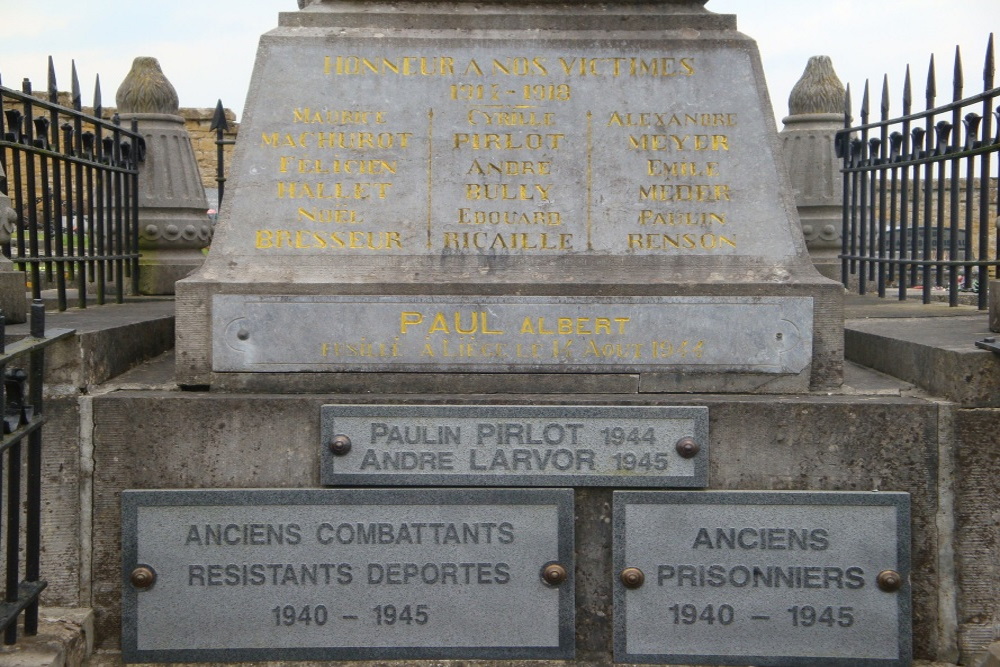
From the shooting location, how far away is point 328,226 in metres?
3.65

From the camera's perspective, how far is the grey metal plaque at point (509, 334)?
11.6 ft

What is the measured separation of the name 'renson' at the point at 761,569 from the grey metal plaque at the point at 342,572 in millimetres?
416

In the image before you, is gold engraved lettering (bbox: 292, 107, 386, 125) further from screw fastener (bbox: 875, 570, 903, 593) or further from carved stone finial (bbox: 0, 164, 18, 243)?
screw fastener (bbox: 875, 570, 903, 593)

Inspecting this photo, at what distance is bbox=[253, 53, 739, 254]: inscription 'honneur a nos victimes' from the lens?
12.0 feet

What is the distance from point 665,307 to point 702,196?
466 millimetres

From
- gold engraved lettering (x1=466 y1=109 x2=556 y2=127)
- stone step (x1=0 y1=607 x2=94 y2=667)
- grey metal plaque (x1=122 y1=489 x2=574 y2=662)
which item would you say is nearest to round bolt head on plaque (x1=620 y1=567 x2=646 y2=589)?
grey metal plaque (x1=122 y1=489 x2=574 y2=662)

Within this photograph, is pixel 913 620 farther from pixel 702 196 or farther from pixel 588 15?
pixel 588 15

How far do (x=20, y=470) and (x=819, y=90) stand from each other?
5544 mm

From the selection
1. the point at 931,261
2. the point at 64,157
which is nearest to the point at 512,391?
the point at 64,157

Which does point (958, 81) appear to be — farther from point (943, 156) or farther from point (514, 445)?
point (514, 445)

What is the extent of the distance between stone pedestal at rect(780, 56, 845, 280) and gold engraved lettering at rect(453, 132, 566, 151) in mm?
3461

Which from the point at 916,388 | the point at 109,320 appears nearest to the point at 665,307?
the point at 916,388

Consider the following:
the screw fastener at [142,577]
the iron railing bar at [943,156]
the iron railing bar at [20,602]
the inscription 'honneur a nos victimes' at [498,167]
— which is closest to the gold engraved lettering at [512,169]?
the inscription 'honneur a nos victimes' at [498,167]

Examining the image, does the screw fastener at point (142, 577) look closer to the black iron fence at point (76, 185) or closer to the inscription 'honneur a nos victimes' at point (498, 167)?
the inscription 'honneur a nos victimes' at point (498, 167)
